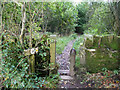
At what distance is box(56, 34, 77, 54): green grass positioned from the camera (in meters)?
6.24

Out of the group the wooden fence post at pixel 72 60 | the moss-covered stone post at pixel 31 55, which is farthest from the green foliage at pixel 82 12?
the moss-covered stone post at pixel 31 55

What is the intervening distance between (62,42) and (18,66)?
4.69 metres

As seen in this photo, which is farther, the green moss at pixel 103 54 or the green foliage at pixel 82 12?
the green foliage at pixel 82 12

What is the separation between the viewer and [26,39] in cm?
286

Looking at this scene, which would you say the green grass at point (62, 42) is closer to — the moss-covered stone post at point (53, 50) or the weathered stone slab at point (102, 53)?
the weathered stone slab at point (102, 53)

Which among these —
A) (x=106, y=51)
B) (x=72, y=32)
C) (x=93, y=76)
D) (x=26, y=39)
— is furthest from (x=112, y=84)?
(x=72, y=32)

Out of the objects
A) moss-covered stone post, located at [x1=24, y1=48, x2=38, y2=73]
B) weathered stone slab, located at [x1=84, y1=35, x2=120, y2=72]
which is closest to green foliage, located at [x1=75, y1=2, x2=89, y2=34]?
weathered stone slab, located at [x1=84, y1=35, x2=120, y2=72]

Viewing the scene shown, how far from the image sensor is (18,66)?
8.82 feet

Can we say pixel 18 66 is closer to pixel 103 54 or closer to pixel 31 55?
pixel 31 55

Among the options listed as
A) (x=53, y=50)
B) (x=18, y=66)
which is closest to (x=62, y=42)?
(x=53, y=50)

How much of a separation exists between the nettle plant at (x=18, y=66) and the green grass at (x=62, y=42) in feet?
9.80

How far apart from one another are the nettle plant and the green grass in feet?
9.80

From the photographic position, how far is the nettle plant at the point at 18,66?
7.46 feet

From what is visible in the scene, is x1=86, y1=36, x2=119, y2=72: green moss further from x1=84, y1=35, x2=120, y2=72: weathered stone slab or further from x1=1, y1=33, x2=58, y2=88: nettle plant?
x1=1, y1=33, x2=58, y2=88: nettle plant
